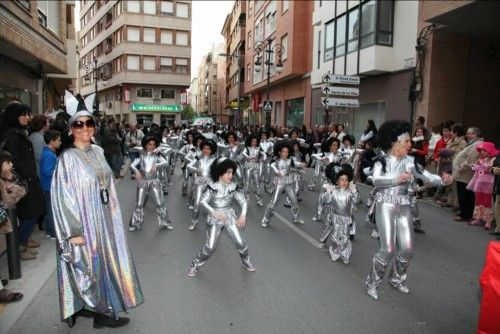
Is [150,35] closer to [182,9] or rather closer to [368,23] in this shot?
[182,9]

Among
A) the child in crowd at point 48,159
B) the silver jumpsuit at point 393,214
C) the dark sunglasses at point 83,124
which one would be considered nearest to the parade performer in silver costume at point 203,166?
the child in crowd at point 48,159

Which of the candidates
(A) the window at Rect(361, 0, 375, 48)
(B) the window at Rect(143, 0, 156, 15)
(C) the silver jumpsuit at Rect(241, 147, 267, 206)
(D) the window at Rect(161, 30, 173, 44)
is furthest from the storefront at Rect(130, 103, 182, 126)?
(C) the silver jumpsuit at Rect(241, 147, 267, 206)

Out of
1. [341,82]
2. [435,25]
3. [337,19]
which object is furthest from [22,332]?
[337,19]

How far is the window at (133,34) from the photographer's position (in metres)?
47.3

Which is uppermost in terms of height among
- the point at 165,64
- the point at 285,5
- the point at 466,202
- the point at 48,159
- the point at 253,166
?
the point at 285,5

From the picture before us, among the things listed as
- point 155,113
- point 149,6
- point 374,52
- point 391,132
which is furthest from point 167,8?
point 391,132

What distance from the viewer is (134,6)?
154ft

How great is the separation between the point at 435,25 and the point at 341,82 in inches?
146

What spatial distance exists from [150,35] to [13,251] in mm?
46196

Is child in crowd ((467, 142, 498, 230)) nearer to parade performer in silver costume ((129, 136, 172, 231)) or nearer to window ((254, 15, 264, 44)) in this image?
parade performer in silver costume ((129, 136, 172, 231))

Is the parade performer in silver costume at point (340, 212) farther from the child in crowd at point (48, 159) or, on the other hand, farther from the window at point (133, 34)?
the window at point (133, 34)

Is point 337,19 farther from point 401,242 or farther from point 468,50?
point 401,242

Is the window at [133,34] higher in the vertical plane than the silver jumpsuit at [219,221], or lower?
higher

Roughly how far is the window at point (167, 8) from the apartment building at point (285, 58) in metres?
13.2
